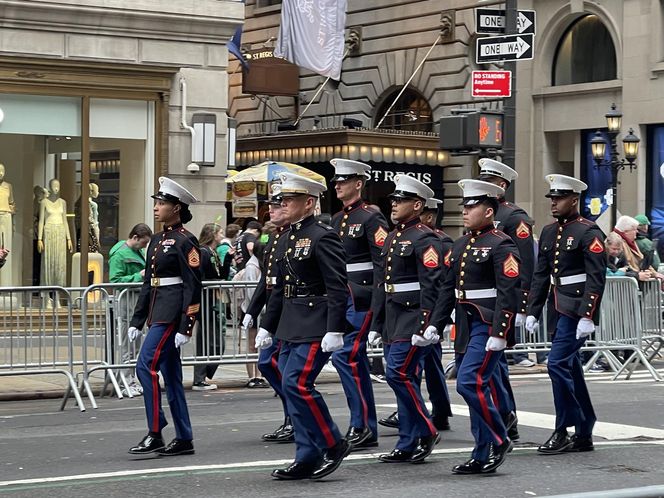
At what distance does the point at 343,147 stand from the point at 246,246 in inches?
583

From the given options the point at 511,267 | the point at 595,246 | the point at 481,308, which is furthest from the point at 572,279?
the point at 481,308

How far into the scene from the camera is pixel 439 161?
3422cm

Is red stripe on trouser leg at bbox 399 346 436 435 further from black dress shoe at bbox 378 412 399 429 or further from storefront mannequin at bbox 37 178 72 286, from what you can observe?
storefront mannequin at bbox 37 178 72 286

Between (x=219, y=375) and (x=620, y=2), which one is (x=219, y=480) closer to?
Answer: (x=219, y=375)

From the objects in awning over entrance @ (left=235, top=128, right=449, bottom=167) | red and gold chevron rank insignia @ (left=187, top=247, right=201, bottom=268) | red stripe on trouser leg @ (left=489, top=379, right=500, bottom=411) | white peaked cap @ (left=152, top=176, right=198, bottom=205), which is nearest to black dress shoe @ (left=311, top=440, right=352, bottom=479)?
red stripe on trouser leg @ (left=489, top=379, right=500, bottom=411)

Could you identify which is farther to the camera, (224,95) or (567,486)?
(224,95)

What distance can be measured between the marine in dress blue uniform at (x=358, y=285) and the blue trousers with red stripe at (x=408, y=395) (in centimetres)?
72

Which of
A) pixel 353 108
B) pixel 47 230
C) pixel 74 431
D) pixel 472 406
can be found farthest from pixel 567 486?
pixel 353 108

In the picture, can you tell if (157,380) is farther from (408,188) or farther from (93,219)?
(93,219)

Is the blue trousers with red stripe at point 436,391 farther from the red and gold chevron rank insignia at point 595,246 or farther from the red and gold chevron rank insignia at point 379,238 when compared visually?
the red and gold chevron rank insignia at point 595,246

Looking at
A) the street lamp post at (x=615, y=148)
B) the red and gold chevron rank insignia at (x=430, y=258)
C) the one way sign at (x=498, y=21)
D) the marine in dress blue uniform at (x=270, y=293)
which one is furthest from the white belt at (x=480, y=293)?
the street lamp post at (x=615, y=148)

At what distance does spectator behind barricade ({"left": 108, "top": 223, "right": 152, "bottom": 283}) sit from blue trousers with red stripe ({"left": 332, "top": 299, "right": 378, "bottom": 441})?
4.79 metres

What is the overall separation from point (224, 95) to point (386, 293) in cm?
1213

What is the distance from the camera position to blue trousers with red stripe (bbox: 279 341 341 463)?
896 cm
